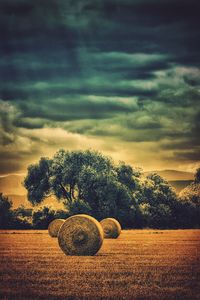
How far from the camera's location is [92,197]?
2245 inches

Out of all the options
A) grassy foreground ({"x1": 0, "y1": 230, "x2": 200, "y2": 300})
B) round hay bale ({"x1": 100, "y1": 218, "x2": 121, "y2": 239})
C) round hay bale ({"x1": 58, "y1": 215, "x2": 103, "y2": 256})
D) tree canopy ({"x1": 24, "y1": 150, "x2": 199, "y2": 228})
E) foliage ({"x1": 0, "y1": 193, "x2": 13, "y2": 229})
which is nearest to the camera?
grassy foreground ({"x1": 0, "y1": 230, "x2": 200, "y2": 300})

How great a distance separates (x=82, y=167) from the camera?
58000 mm

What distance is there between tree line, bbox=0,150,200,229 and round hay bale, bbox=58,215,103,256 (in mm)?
31487

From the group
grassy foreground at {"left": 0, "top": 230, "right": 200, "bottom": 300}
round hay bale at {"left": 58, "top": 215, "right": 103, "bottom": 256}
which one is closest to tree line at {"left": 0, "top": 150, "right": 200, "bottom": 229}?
round hay bale at {"left": 58, "top": 215, "right": 103, "bottom": 256}

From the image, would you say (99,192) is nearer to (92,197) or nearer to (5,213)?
(92,197)

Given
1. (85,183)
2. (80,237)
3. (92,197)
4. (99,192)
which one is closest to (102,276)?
(80,237)

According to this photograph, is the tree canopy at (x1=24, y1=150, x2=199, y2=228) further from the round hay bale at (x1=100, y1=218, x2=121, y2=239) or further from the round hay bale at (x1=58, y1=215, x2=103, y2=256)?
the round hay bale at (x1=58, y1=215, x2=103, y2=256)

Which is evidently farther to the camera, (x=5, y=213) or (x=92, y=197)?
(x=92, y=197)

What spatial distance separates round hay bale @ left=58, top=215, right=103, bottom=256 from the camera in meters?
22.4

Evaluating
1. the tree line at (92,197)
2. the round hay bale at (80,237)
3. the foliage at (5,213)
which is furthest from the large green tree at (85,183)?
the round hay bale at (80,237)

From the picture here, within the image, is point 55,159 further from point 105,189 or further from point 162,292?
point 162,292

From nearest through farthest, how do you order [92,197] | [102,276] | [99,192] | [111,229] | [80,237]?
[102,276]
[80,237]
[111,229]
[99,192]
[92,197]

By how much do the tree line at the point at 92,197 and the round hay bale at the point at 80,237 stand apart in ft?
103

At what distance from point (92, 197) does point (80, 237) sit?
34.3 meters
